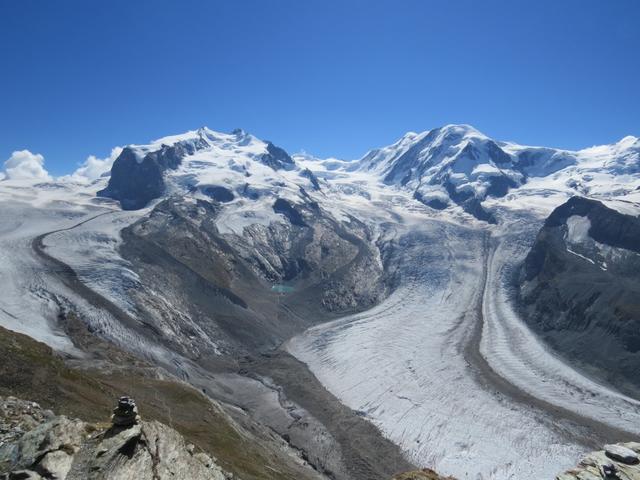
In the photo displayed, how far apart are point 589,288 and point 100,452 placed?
111621 millimetres

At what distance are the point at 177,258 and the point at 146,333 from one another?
41.7 meters

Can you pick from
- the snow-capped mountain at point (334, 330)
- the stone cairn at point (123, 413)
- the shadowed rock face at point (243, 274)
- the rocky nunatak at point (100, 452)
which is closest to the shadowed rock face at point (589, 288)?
the snow-capped mountain at point (334, 330)

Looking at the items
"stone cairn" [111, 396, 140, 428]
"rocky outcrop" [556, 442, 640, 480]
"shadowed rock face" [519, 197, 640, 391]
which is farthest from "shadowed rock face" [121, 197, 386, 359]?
"rocky outcrop" [556, 442, 640, 480]

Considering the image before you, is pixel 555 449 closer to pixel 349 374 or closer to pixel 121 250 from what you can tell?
pixel 349 374

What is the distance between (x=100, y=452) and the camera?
1706 centimetres

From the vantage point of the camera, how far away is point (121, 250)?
11256 centimetres

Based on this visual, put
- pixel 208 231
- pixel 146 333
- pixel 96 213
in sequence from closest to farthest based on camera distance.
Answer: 1. pixel 146 333
2. pixel 208 231
3. pixel 96 213

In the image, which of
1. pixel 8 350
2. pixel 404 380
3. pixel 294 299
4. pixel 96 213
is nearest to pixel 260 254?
pixel 294 299

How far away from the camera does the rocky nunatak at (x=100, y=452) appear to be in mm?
16469

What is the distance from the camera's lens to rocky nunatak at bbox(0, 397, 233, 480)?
54.0 ft

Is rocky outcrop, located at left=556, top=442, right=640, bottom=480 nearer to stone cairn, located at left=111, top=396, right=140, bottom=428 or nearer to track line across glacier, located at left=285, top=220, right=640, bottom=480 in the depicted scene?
stone cairn, located at left=111, top=396, right=140, bottom=428

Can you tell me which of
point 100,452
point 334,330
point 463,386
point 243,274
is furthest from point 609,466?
point 243,274

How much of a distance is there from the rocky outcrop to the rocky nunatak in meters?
15.3

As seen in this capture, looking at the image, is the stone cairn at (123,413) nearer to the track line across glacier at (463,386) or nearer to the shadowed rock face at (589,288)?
the track line across glacier at (463,386)
